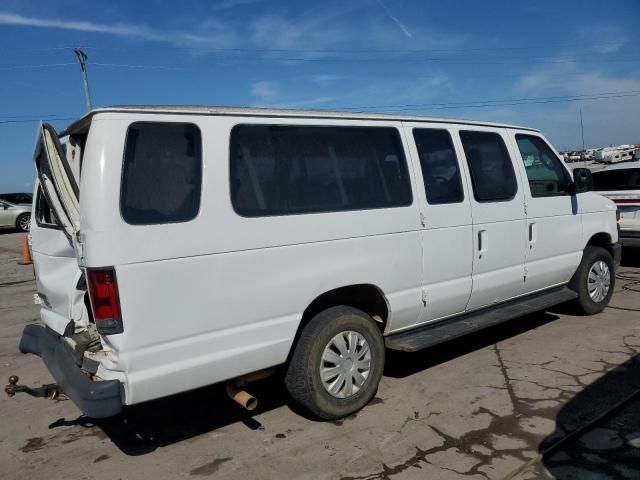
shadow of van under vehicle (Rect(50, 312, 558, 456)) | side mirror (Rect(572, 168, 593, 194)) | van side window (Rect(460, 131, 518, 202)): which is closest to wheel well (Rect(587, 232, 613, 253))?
side mirror (Rect(572, 168, 593, 194))

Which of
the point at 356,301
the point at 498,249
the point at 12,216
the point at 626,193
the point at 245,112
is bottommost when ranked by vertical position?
the point at 356,301

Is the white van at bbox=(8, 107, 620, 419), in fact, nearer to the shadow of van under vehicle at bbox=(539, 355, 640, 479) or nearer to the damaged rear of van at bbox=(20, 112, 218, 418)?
the damaged rear of van at bbox=(20, 112, 218, 418)

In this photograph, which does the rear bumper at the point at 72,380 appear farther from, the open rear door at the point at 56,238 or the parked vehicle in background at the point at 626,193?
the parked vehicle in background at the point at 626,193

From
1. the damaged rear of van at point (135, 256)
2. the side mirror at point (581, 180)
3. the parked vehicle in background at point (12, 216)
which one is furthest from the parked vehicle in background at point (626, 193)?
the parked vehicle in background at point (12, 216)

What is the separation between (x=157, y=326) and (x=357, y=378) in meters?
1.57

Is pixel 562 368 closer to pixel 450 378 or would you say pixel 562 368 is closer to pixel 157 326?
pixel 450 378

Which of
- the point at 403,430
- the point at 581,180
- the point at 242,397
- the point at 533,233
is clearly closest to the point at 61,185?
the point at 242,397

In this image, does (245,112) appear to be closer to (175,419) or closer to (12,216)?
(175,419)

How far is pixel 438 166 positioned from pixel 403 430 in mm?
2109

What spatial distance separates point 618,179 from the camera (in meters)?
9.05

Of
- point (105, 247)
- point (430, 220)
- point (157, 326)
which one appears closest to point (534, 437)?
point (430, 220)

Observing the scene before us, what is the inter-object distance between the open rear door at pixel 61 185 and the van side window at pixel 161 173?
18.2 inches

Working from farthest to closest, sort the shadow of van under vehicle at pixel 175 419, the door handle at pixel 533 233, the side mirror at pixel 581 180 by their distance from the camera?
the side mirror at pixel 581 180, the door handle at pixel 533 233, the shadow of van under vehicle at pixel 175 419

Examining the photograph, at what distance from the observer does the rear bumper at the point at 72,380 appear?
2.92 metres
